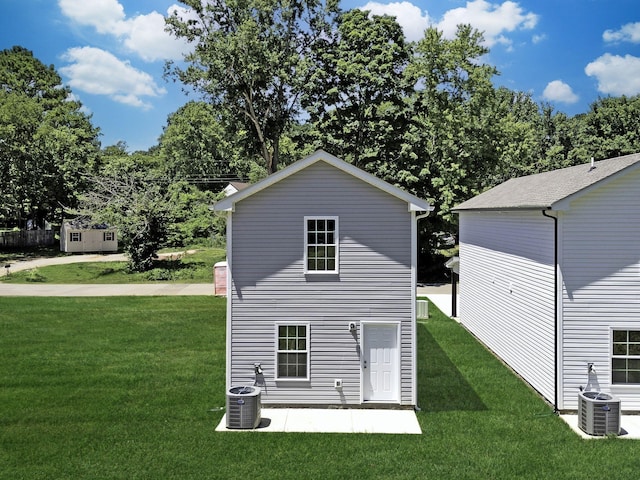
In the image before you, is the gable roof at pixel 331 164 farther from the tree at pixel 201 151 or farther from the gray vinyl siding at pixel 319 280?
the tree at pixel 201 151

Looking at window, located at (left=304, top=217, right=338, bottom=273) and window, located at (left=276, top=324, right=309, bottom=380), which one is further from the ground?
window, located at (left=304, top=217, right=338, bottom=273)

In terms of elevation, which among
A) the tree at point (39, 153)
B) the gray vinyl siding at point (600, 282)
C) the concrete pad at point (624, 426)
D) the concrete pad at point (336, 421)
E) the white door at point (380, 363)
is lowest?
the concrete pad at point (336, 421)

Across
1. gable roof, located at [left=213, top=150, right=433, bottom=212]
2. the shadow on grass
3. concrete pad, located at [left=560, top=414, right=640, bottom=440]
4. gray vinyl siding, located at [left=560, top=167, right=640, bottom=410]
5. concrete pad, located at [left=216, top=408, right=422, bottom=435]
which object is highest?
gable roof, located at [left=213, top=150, right=433, bottom=212]

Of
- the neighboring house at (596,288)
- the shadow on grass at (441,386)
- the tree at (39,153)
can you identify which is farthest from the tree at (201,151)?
the neighboring house at (596,288)

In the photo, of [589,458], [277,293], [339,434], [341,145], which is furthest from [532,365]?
[341,145]

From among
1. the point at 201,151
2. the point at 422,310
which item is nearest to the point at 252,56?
the point at 422,310

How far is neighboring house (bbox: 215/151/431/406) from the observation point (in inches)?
524

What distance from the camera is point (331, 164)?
1330 centimetres

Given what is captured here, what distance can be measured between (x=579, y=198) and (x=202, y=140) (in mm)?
58465

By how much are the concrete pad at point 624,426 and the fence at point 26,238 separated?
5274 centimetres

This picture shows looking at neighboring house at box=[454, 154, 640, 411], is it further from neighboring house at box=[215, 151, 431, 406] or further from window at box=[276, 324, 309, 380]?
window at box=[276, 324, 309, 380]

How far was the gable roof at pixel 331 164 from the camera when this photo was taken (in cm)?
1308

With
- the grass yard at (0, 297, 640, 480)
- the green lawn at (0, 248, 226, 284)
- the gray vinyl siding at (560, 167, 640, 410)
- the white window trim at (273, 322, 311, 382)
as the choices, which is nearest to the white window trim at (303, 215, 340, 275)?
the white window trim at (273, 322, 311, 382)

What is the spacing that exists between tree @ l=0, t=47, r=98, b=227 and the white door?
4086 cm
